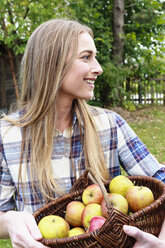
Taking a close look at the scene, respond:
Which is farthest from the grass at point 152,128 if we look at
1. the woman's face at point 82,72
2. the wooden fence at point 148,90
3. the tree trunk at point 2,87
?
the tree trunk at point 2,87

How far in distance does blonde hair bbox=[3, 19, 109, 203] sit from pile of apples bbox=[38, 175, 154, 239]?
0.26 metres

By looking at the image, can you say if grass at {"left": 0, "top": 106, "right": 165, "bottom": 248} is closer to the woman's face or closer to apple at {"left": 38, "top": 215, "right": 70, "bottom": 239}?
the woman's face

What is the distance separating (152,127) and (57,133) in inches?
224

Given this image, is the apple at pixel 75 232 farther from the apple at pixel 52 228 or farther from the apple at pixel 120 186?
the apple at pixel 120 186

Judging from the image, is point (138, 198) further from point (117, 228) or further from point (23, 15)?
point (23, 15)

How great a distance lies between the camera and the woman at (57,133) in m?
1.63

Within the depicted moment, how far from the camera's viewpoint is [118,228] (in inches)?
41.1

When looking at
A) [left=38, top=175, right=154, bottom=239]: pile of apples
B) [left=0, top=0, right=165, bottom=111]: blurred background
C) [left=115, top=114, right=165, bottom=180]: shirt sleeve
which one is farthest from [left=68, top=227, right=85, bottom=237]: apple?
[left=0, top=0, right=165, bottom=111]: blurred background

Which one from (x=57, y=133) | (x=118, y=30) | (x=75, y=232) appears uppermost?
(x=118, y=30)

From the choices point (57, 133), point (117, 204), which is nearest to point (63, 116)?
point (57, 133)

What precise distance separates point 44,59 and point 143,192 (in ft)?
2.95

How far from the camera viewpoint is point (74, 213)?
4.48 ft

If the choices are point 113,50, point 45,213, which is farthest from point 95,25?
point 45,213

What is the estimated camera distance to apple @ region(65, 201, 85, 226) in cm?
137
